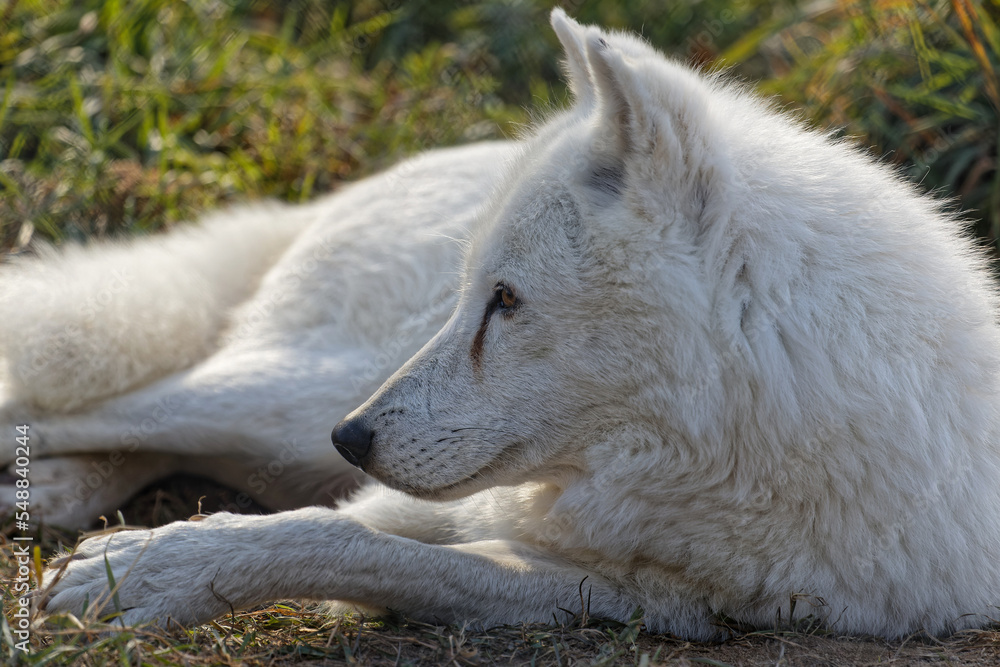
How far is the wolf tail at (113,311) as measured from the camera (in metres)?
3.21

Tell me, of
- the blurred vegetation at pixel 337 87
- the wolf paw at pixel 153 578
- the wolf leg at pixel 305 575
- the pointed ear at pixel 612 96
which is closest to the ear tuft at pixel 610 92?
the pointed ear at pixel 612 96

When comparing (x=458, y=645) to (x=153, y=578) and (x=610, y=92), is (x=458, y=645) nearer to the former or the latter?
(x=153, y=578)

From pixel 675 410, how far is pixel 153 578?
4.52ft

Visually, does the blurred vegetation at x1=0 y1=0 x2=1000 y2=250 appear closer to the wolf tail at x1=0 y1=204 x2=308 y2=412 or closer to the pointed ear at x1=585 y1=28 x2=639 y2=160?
the wolf tail at x1=0 y1=204 x2=308 y2=412

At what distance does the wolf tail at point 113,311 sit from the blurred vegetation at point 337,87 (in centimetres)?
101

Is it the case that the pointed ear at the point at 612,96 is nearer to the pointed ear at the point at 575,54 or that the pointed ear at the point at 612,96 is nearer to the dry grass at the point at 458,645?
the pointed ear at the point at 575,54

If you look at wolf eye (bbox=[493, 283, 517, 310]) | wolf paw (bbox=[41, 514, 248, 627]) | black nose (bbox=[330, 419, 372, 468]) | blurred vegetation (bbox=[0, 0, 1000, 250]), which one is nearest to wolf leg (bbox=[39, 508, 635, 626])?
wolf paw (bbox=[41, 514, 248, 627])

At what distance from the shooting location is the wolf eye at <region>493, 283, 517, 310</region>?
2.29 m

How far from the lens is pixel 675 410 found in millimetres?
2164

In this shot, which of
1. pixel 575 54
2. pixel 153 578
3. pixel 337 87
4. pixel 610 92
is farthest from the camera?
pixel 337 87

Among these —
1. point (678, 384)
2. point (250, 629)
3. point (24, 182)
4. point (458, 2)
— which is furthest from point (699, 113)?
point (458, 2)

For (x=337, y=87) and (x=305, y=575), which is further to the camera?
(x=337, y=87)

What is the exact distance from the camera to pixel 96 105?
521cm

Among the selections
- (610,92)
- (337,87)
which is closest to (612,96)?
(610,92)
